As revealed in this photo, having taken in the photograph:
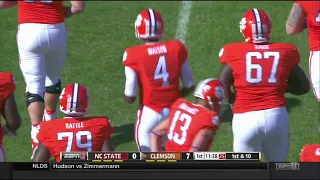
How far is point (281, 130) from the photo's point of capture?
9.06 metres

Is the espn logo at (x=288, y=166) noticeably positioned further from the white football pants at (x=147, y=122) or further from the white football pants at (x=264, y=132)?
the white football pants at (x=147, y=122)

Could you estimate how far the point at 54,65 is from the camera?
10.6m

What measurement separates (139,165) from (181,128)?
3.63 feet

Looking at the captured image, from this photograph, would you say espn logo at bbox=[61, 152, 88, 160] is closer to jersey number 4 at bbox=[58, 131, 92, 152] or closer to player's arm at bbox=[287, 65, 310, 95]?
jersey number 4 at bbox=[58, 131, 92, 152]

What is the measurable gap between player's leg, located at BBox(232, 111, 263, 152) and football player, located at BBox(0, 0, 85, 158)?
237cm

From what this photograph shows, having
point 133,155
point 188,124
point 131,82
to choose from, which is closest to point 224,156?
point 133,155

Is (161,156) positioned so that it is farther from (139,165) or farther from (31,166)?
(31,166)

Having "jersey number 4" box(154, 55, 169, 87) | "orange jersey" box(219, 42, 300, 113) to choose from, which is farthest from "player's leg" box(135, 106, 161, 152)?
"orange jersey" box(219, 42, 300, 113)

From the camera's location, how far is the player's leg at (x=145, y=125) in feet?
30.9

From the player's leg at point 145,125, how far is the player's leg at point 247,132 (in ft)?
2.72

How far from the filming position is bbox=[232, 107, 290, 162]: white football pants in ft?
29.5

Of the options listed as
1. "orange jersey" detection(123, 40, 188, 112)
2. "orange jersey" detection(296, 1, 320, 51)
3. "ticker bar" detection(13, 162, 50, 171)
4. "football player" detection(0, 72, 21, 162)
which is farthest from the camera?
"orange jersey" detection(296, 1, 320, 51)

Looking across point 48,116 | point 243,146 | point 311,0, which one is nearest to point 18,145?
point 48,116

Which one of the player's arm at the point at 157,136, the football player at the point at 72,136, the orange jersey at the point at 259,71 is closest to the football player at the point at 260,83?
the orange jersey at the point at 259,71
